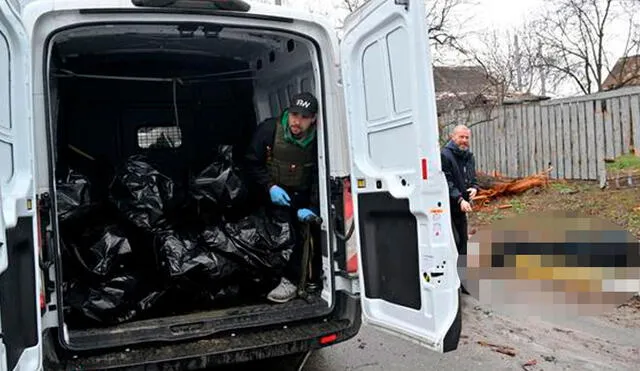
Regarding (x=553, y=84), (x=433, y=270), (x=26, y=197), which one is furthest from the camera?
(x=553, y=84)

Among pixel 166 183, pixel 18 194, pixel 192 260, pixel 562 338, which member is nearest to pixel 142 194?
pixel 166 183

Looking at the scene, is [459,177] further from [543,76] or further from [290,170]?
[543,76]

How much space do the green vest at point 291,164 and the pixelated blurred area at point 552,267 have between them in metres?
1.58

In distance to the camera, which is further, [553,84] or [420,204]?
[553,84]

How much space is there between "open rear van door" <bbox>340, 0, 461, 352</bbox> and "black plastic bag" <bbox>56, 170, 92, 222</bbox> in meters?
1.80

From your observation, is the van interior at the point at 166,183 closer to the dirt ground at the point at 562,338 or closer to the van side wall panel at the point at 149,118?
the van side wall panel at the point at 149,118

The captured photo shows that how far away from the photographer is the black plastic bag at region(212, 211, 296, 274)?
12.9 feet

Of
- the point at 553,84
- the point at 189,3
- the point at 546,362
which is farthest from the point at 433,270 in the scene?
the point at 553,84

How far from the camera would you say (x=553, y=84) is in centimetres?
2172

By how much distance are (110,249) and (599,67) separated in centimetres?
1942

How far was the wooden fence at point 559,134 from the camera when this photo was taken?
30.9ft

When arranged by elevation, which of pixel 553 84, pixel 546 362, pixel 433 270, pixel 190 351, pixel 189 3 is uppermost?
pixel 553 84

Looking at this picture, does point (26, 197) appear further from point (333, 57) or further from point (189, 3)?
point (333, 57)

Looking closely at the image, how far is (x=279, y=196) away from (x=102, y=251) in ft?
4.06
